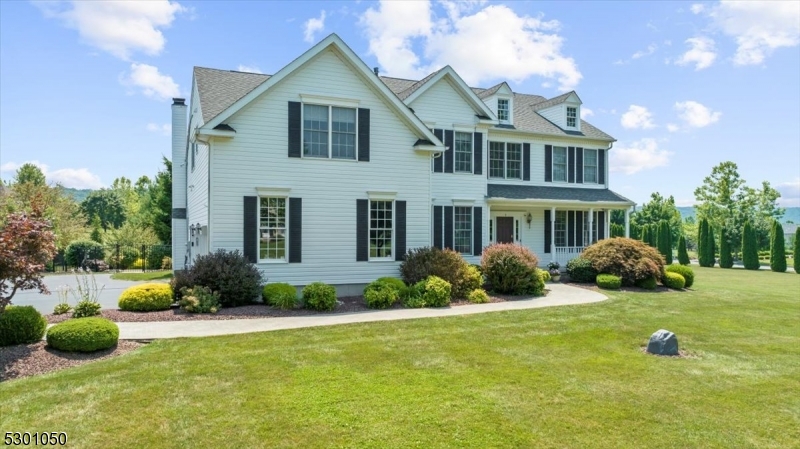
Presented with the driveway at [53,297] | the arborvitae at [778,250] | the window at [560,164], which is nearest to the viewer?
the driveway at [53,297]

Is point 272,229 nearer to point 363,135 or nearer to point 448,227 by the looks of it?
point 363,135

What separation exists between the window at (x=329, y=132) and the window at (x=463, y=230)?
226 inches

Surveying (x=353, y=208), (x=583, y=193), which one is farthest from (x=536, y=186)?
(x=353, y=208)

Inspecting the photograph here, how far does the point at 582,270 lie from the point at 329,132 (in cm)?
1182

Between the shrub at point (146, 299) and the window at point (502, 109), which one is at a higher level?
the window at point (502, 109)

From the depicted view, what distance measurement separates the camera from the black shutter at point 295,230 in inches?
547

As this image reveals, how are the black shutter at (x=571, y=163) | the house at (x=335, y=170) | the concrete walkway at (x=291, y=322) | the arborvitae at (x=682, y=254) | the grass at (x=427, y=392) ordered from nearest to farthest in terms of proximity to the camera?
1. the grass at (x=427, y=392)
2. the concrete walkway at (x=291, y=322)
3. the house at (x=335, y=170)
4. the black shutter at (x=571, y=163)
5. the arborvitae at (x=682, y=254)

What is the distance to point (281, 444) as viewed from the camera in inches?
181

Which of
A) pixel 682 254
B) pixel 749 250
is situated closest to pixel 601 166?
pixel 682 254

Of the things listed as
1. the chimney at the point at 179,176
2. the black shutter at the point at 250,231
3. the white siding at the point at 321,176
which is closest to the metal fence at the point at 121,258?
the chimney at the point at 179,176

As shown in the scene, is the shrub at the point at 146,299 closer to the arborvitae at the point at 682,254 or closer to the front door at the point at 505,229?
the front door at the point at 505,229

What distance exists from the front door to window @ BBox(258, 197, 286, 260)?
11.0 m

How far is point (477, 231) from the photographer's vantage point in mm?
18547

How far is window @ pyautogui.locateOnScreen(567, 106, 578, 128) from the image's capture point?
2267 centimetres
